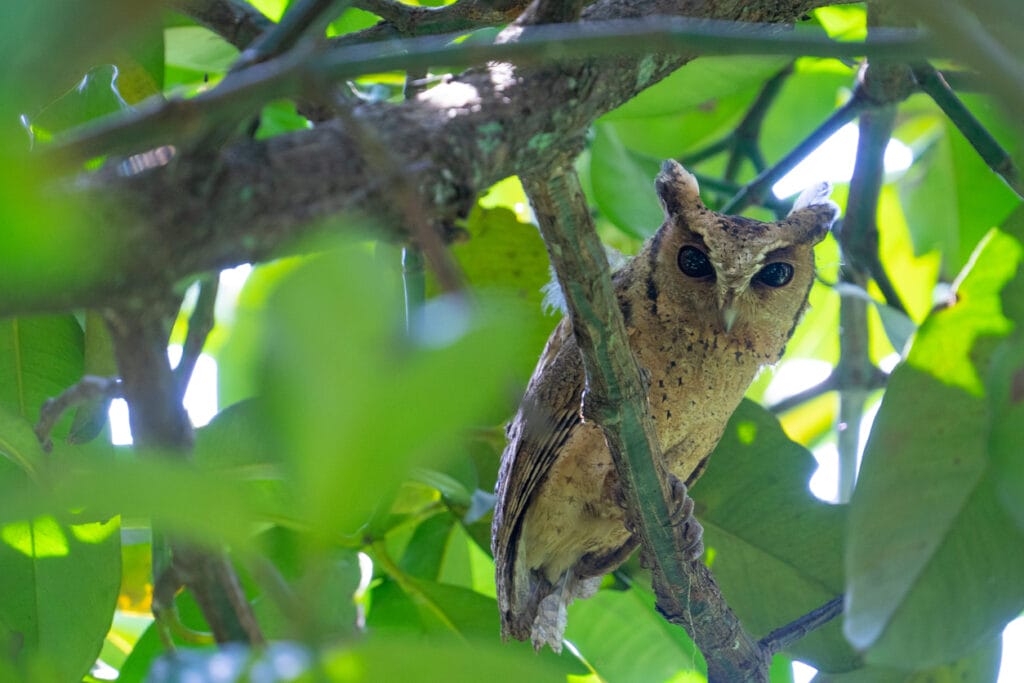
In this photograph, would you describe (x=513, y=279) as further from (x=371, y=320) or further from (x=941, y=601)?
(x=371, y=320)

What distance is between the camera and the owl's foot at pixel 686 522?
1.55m

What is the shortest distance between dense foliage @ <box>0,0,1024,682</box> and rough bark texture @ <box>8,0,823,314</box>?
0.06ft

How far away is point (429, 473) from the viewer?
5.46 feet

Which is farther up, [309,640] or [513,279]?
[513,279]

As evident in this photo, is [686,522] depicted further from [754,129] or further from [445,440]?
[754,129]

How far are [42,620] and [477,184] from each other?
839 millimetres

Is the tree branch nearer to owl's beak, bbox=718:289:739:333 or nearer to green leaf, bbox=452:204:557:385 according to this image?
owl's beak, bbox=718:289:739:333

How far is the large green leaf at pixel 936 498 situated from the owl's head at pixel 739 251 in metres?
0.93

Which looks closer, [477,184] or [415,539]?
[477,184]

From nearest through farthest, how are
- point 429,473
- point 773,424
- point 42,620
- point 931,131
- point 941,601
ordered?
point 941,601
point 42,620
point 429,473
point 773,424
point 931,131

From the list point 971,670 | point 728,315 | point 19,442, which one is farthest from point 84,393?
point 728,315

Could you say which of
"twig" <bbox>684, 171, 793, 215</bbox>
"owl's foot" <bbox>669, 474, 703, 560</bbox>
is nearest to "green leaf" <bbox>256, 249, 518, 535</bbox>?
"owl's foot" <bbox>669, 474, 703, 560</bbox>

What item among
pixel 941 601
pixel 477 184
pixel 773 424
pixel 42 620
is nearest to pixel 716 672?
pixel 773 424

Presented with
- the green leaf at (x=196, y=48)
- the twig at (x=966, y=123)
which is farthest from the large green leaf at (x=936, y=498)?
the green leaf at (x=196, y=48)
